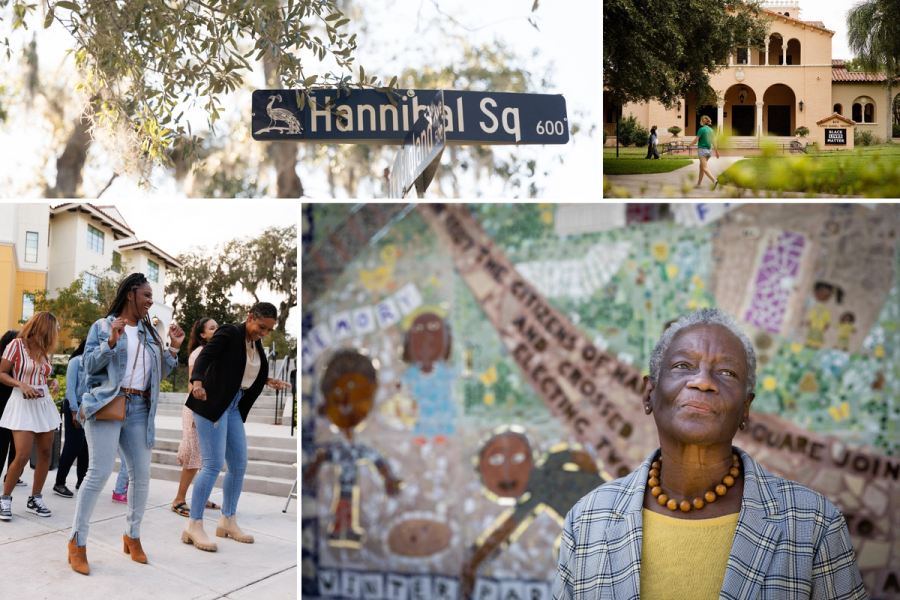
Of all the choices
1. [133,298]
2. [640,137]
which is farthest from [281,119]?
[640,137]

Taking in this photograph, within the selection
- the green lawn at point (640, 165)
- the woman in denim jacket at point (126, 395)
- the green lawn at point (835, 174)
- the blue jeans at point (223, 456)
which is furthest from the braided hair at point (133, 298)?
the green lawn at point (835, 174)

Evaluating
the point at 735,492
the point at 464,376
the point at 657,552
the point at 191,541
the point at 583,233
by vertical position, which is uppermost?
the point at 583,233

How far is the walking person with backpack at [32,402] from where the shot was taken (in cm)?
312

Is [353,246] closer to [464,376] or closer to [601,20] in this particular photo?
[464,376]

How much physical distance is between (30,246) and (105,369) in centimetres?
66

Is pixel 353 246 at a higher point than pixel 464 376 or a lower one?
higher

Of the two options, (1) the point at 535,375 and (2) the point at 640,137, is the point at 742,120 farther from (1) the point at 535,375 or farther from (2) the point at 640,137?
(1) the point at 535,375

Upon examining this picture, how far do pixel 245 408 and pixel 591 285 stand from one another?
1568 millimetres

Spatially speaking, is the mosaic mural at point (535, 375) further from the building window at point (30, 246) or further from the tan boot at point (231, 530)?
the building window at point (30, 246)

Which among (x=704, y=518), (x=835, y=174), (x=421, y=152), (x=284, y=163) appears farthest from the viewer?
(x=284, y=163)

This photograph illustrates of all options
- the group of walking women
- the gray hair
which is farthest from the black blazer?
the gray hair

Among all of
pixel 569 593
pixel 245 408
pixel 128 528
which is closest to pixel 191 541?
pixel 128 528

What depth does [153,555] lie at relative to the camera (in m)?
3.04

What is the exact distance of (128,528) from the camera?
119 inches
